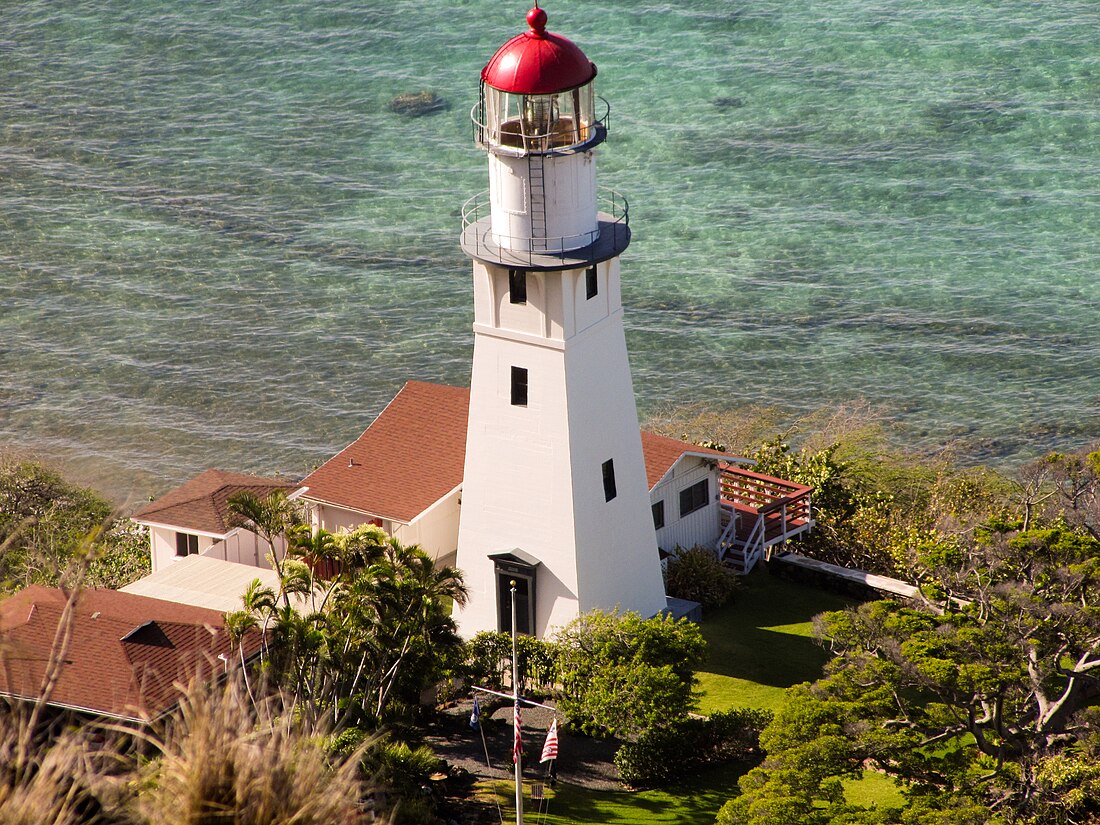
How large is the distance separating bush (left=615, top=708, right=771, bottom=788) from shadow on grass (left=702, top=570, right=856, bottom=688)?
2.91 meters

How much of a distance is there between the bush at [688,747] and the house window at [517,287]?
9.75 metres

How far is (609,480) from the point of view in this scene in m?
36.8

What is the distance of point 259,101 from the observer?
10338 cm

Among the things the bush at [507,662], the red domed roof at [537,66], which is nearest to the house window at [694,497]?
the bush at [507,662]

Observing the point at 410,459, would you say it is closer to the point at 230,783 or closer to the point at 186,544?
the point at 186,544

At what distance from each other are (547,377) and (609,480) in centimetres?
308

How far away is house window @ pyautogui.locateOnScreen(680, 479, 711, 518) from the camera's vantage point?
41500mm

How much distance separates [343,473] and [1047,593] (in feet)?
59.4

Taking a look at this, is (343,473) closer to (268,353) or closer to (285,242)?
(268,353)

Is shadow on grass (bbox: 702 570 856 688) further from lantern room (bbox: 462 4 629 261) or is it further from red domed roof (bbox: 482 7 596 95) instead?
red domed roof (bbox: 482 7 596 95)

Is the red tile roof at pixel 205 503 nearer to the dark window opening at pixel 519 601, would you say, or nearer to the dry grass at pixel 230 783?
the dark window opening at pixel 519 601

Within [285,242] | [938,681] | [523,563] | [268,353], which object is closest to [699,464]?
[523,563]

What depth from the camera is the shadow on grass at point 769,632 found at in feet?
123

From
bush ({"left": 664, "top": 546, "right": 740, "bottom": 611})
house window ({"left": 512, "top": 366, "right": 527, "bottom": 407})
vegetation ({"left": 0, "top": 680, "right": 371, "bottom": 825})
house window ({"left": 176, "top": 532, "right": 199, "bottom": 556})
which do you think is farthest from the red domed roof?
vegetation ({"left": 0, "top": 680, "right": 371, "bottom": 825})
